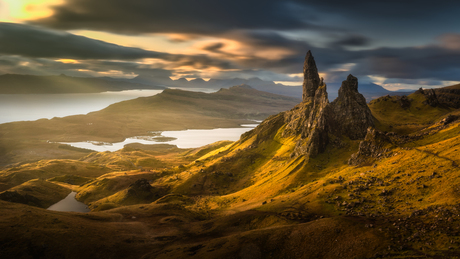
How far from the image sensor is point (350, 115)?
15575cm

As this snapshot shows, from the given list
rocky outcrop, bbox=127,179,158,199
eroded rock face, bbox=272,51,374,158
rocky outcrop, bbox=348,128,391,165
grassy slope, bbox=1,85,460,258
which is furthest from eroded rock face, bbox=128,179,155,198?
rocky outcrop, bbox=348,128,391,165

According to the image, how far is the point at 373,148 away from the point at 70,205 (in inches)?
6705

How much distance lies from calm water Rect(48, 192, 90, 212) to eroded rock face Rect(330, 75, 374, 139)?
154 m

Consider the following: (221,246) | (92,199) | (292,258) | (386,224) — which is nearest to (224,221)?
(221,246)

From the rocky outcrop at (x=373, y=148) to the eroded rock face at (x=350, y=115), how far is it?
124 feet

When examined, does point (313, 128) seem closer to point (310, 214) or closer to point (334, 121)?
point (334, 121)

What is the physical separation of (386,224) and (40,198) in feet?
611

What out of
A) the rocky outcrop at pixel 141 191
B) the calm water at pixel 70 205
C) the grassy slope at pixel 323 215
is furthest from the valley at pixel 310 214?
the calm water at pixel 70 205

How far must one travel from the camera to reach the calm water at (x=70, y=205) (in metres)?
153

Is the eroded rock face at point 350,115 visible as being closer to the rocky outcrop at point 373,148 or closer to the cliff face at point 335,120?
the cliff face at point 335,120

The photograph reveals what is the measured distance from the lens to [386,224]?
2366 inches

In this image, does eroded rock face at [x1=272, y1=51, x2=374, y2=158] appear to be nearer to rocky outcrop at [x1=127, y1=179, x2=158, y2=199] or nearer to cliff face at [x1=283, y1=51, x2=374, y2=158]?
cliff face at [x1=283, y1=51, x2=374, y2=158]

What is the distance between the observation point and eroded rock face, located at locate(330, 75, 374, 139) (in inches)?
5896

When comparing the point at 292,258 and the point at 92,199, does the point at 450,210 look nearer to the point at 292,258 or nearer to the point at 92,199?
the point at 292,258
